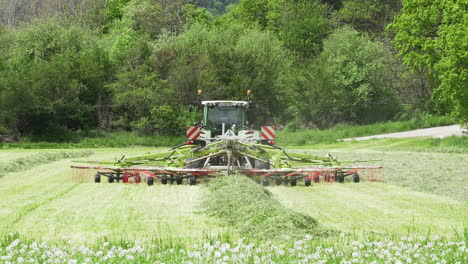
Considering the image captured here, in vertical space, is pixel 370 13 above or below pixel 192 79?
above

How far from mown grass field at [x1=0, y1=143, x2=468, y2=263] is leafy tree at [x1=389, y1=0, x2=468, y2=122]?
1315 centimetres

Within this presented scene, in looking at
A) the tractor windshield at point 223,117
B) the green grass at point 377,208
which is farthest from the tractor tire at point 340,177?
the tractor windshield at point 223,117

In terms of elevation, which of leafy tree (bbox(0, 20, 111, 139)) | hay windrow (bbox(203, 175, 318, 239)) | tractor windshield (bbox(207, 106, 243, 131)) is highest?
leafy tree (bbox(0, 20, 111, 139))

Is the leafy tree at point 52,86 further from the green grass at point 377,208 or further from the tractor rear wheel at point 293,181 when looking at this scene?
the green grass at point 377,208

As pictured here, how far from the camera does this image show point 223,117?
61.7 feet

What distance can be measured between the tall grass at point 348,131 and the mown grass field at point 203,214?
2547cm

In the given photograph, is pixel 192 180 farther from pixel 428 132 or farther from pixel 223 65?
pixel 223 65

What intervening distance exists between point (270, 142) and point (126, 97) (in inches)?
976

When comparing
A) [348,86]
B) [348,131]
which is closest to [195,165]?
[348,131]

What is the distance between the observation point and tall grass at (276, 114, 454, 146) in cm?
4019

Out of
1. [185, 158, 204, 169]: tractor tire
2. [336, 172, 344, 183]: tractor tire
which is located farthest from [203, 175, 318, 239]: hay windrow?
[185, 158, 204, 169]: tractor tire

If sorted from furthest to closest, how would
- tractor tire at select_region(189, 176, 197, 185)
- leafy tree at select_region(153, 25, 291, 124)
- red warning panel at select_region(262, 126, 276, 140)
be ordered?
1. leafy tree at select_region(153, 25, 291, 124)
2. red warning panel at select_region(262, 126, 276, 140)
3. tractor tire at select_region(189, 176, 197, 185)

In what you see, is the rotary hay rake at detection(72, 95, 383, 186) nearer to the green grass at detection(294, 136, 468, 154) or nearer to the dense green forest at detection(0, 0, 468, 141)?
the green grass at detection(294, 136, 468, 154)

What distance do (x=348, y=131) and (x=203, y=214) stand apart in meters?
34.9
